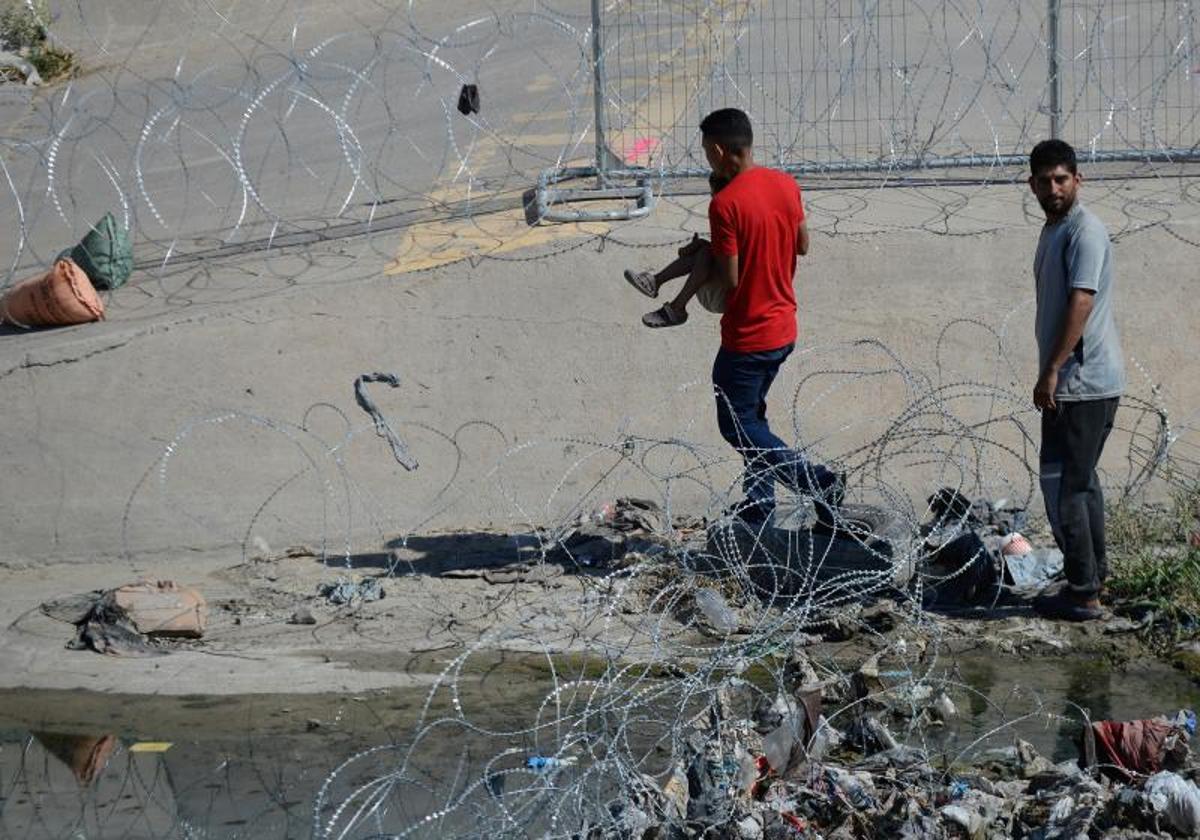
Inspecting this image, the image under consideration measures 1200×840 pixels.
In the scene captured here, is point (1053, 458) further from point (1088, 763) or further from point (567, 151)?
point (567, 151)

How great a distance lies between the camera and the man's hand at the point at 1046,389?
621 centimetres

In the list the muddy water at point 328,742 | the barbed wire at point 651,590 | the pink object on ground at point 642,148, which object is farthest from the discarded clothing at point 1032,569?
the pink object on ground at point 642,148

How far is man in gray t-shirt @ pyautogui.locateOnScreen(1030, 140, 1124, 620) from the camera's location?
20.2 feet

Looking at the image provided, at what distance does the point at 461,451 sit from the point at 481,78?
5.86m

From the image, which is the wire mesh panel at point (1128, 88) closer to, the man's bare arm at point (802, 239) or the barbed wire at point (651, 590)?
the barbed wire at point (651, 590)

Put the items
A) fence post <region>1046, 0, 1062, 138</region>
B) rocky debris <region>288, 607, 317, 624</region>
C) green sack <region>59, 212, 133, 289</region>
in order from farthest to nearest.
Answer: fence post <region>1046, 0, 1062, 138</region>
green sack <region>59, 212, 133, 289</region>
rocky debris <region>288, 607, 317, 624</region>

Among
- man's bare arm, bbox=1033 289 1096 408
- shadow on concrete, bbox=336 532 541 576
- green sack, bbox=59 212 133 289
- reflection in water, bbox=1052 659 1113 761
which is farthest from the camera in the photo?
green sack, bbox=59 212 133 289

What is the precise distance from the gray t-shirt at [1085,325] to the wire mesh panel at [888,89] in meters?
3.01

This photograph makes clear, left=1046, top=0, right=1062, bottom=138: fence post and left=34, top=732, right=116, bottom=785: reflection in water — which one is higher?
left=1046, top=0, right=1062, bottom=138: fence post

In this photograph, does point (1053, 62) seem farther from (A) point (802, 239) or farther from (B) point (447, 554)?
(B) point (447, 554)

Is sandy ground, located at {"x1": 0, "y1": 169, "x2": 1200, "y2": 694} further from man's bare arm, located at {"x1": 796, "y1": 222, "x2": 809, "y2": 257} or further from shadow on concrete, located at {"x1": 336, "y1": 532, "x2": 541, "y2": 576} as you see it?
man's bare arm, located at {"x1": 796, "y1": 222, "x2": 809, "y2": 257}

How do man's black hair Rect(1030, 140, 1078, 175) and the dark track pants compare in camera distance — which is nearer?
man's black hair Rect(1030, 140, 1078, 175)

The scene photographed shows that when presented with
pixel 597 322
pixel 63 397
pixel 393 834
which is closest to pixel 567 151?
pixel 597 322

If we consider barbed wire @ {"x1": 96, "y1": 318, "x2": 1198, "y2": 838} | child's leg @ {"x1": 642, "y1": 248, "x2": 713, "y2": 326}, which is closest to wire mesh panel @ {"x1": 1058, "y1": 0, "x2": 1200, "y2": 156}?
barbed wire @ {"x1": 96, "y1": 318, "x2": 1198, "y2": 838}
